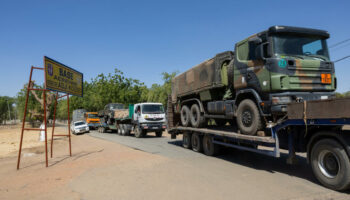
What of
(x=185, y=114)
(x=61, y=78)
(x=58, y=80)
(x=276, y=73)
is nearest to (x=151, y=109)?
(x=185, y=114)

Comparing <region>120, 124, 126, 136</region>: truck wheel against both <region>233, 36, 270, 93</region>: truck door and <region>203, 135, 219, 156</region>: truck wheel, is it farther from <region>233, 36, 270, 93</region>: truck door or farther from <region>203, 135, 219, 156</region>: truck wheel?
<region>233, 36, 270, 93</region>: truck door

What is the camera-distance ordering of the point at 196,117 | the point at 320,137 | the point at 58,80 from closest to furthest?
the point at 320,137
the point at 58,80
the point at 196,117

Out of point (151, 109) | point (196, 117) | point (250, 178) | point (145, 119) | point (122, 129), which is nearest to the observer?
point (250, 178)

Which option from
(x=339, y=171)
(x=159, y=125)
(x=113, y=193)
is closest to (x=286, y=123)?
(x=339, y=171)

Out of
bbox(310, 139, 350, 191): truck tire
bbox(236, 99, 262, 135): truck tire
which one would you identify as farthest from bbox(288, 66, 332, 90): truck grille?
bbox(310, 139, 350, 191): truck tire

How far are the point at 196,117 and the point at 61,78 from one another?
221 inches

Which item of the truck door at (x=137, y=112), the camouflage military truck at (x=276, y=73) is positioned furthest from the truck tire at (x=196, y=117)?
the truck door at (x=137, y=112)

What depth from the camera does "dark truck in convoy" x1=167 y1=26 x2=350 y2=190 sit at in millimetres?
4867

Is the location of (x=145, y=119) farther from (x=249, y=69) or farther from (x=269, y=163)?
(x=249, y=69)

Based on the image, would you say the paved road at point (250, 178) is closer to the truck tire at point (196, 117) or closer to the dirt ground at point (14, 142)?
the truck tire at point (196, 117)

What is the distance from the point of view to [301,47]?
6.53 meters

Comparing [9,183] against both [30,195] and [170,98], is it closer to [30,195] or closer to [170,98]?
[30,195]

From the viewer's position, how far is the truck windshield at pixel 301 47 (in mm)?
6377

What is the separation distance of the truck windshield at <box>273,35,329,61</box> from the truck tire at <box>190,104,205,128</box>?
4.64 m
